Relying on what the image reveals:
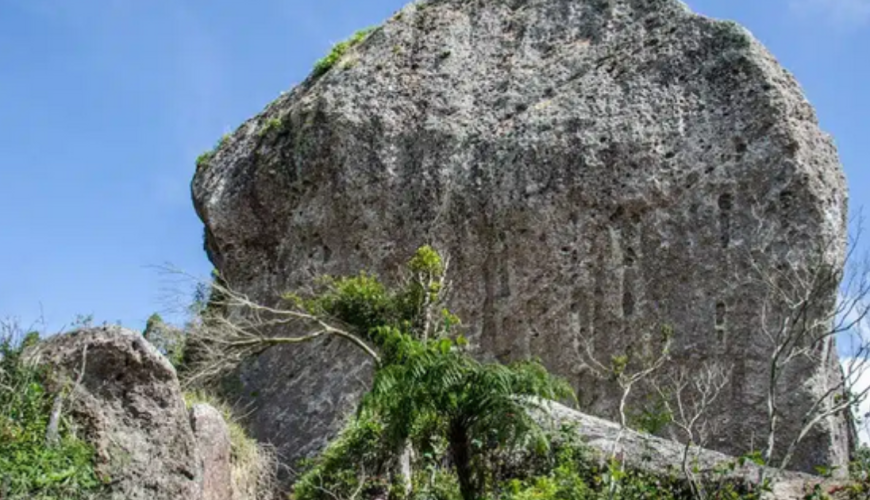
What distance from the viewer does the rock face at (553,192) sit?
13547mm

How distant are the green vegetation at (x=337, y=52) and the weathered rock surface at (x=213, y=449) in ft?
26.6

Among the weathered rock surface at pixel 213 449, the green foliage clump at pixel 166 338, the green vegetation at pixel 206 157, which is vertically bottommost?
the weathered rock surface at pixel 213 449

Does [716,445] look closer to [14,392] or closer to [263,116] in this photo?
[14,392]

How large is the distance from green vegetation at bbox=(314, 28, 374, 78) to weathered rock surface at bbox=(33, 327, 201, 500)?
10210 millimetres

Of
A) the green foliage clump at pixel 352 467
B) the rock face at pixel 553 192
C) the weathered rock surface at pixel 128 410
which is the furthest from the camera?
the rock face at pixel 553 192

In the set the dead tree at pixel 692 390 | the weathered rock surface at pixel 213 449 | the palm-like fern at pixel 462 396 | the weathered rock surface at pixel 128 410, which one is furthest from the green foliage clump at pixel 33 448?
the dead tree at pixel 692 390

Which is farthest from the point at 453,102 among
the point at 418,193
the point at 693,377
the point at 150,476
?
the point at 150,476

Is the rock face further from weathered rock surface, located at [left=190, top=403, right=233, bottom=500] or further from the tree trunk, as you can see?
the tree trunk

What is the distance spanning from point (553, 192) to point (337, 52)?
17.5 ft

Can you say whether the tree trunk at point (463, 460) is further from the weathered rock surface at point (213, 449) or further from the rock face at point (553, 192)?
the rock face at point (553, 192)

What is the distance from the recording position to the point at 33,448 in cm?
763

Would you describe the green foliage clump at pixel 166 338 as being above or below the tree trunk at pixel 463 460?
above

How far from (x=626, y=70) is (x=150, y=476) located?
9.67m

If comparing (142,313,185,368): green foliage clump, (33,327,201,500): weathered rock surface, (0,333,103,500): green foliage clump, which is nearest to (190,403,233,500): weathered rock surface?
(33,327,201,500): weathered rock surface
